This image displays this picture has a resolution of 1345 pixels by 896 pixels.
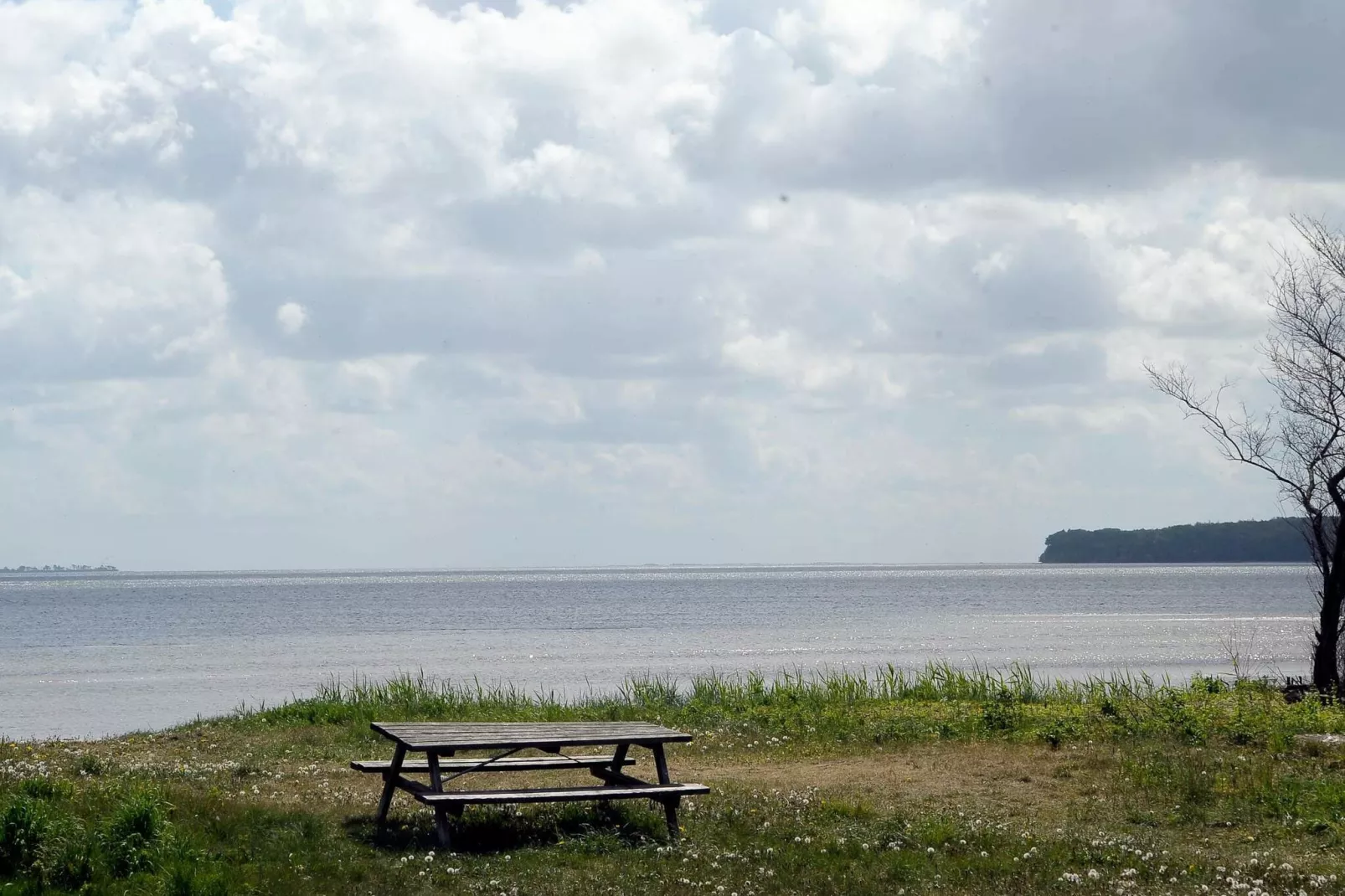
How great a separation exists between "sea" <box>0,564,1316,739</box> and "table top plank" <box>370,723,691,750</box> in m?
17.7

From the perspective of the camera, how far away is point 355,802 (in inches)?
515

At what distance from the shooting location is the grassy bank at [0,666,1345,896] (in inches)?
385

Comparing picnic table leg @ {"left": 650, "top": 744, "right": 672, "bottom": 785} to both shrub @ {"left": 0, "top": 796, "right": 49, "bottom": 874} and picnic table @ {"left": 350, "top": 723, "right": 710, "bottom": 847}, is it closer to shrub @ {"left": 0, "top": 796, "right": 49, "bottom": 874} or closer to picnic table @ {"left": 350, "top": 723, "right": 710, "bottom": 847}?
picnic table @ {"left": 350, "top": 723, "right": 710, "bottom": 847}

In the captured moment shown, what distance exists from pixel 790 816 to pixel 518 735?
273 centimetres

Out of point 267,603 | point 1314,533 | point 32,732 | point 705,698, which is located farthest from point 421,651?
point 267,603

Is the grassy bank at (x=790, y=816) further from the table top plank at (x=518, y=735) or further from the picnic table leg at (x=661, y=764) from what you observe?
the table top plank at (x=518, y=735)

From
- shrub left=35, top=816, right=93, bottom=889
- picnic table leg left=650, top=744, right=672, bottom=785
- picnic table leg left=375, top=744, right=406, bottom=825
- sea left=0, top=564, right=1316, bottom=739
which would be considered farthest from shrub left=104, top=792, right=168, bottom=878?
sea left=0, top=564, right=1316, bottom=739

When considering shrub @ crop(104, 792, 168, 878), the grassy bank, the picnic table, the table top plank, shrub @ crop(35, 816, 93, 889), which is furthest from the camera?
the table top plank

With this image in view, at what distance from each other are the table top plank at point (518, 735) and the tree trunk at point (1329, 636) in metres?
15.5

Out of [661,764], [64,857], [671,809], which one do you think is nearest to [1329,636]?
[661,764]

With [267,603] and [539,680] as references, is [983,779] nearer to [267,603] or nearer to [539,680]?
[539,680]

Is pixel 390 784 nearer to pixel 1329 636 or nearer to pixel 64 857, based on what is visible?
pixel 64 857

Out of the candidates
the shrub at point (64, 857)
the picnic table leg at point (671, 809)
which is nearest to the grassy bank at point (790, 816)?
the shrub at point (64, 857)

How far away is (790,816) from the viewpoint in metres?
12.3
